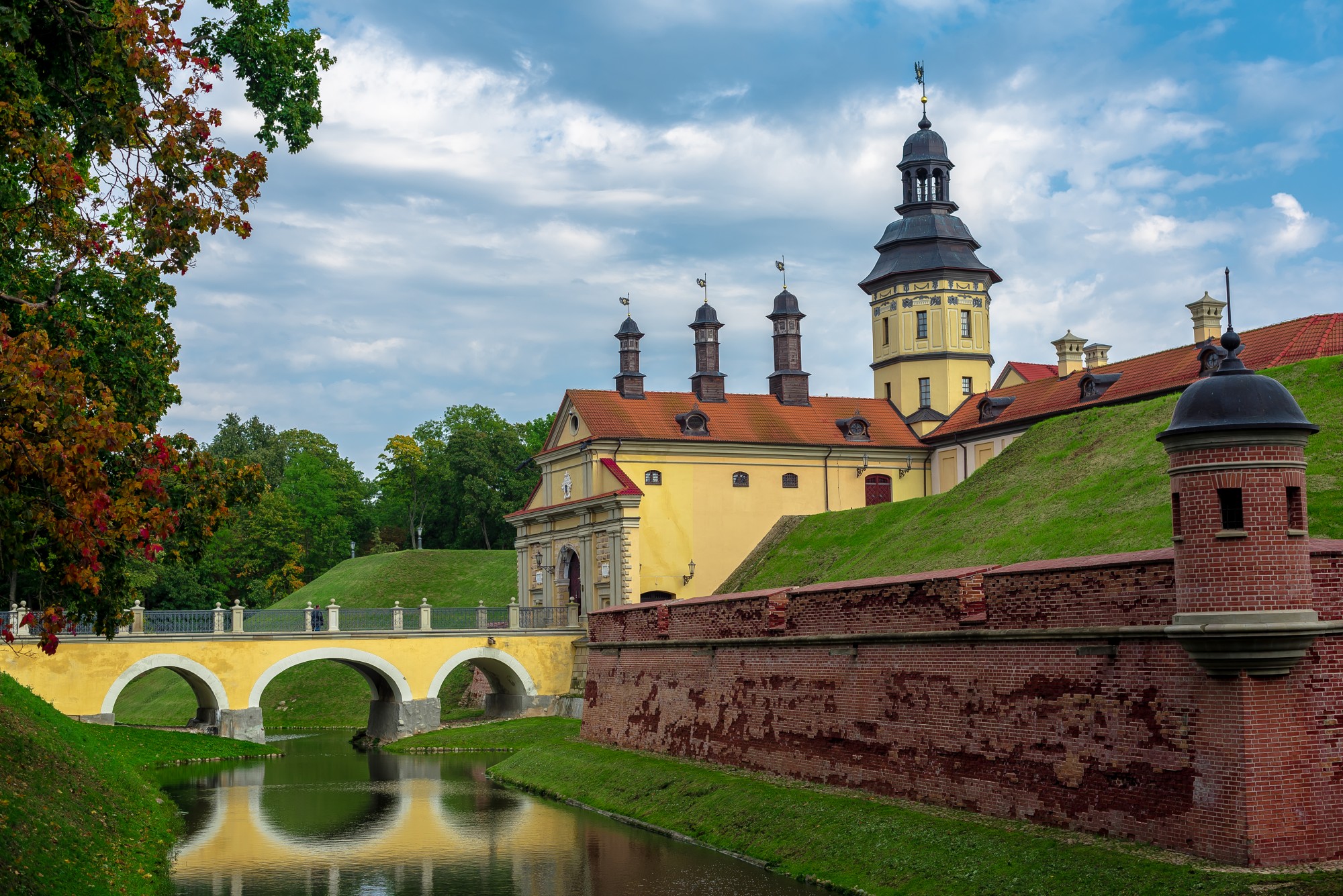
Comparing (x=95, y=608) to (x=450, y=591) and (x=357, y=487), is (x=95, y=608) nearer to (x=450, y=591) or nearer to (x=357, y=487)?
(x=450, y=591)

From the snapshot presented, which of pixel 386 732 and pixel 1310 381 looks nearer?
pixel 1310 381

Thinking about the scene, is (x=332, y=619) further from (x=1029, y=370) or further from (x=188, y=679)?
(x=1029, y=370)

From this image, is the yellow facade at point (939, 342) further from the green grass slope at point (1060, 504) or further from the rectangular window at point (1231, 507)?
the rectangular window at point (1231, 507)

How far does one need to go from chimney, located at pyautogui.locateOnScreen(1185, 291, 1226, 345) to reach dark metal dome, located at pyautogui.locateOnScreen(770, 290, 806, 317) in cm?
1597

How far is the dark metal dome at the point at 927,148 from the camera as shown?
56750 mm

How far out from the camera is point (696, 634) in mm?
29000

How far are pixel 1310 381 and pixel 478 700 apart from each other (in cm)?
3992

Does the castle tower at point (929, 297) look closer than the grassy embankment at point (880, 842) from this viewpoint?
No

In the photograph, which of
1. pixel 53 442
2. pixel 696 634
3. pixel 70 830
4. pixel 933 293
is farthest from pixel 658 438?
pixel 53 442

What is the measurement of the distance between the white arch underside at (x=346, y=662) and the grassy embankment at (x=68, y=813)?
14351mm

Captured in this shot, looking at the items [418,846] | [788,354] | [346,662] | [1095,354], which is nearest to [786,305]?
[788,354]

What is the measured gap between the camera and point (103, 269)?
16.5 metres

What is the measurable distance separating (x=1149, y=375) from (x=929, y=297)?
1341cm

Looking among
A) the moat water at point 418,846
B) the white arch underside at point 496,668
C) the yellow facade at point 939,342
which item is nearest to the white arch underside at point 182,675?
the white arch underside at point 496,668
